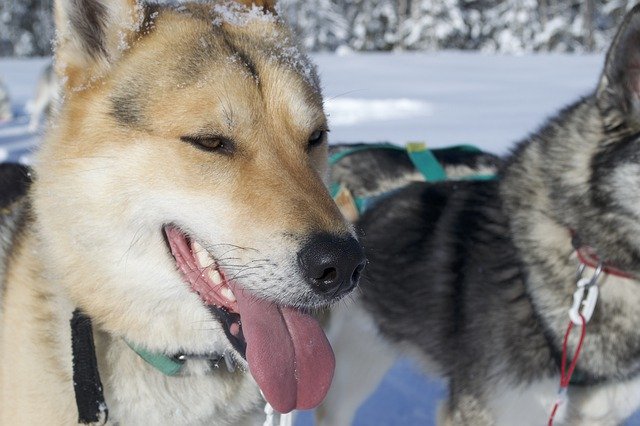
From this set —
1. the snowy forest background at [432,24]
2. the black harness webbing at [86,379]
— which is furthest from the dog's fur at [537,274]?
the snowy forest background at [432,24]

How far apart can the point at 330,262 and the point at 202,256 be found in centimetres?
37

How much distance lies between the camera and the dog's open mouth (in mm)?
1672

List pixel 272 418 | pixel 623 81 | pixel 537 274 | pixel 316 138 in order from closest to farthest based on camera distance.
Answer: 1. pixel 316 138
2. pixel 272 418
3. pixel 623 81
4. pixel 537 274

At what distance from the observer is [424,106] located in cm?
1162

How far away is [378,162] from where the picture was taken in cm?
322

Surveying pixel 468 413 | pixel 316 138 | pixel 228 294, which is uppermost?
pixel 316 138

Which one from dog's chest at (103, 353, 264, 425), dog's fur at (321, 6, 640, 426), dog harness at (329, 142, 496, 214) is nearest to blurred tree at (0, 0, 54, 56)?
dog harness at (329, 142, 496, 214)

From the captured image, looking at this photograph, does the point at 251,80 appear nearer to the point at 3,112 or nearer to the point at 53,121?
the point at 53,121

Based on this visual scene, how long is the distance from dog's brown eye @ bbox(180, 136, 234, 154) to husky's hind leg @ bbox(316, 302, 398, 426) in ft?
4.47

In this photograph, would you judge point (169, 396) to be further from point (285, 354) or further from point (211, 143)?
point (211, 143)

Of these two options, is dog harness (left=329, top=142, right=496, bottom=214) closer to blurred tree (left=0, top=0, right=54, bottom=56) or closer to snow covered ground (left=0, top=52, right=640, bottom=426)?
snow covered ground (left=0, top=52, right=640, bottom=426)

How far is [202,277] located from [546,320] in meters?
1.27

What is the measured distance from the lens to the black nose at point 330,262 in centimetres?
152

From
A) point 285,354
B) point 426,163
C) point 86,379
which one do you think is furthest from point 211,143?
point 426,163
